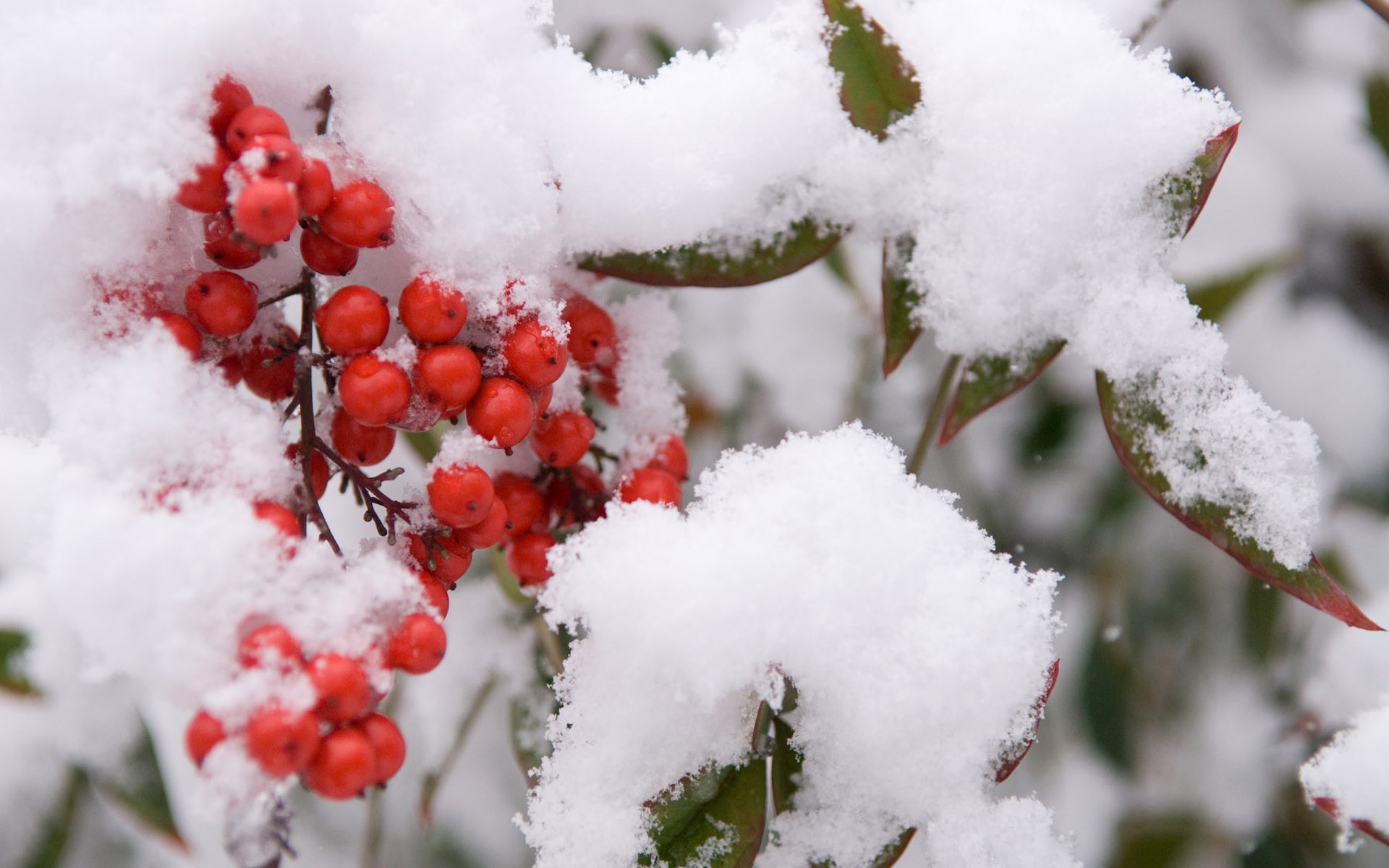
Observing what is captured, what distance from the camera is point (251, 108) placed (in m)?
0.62

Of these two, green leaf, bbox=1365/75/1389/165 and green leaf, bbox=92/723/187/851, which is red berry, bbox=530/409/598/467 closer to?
green leaf, bbox=92/723/187/851

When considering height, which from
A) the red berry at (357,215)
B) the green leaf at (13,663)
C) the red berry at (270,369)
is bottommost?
the green leaf at (13,663)

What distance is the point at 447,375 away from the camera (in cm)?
65

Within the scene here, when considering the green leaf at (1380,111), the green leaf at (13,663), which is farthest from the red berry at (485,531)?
the green leaf at (1380,111)

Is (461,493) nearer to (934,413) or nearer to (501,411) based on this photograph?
(501,411)

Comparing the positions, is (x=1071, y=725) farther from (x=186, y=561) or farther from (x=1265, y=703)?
(x=186, y=561)

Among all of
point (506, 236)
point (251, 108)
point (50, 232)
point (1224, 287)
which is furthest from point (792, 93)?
point (1224, 287)

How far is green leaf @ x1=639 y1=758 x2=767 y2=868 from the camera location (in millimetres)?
696

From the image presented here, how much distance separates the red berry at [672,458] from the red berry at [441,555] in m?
0.17

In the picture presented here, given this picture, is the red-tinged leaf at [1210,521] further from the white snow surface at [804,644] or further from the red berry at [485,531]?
the red berry at [485,531]

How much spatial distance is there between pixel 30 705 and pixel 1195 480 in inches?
53.1

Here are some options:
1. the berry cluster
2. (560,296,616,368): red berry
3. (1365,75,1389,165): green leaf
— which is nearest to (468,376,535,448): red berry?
the berry cluster

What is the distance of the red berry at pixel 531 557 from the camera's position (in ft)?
2.56

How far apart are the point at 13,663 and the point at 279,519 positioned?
32.7 inches
